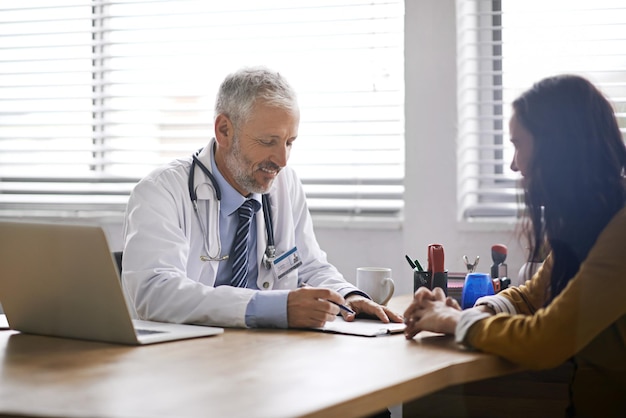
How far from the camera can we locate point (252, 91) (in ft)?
7.59

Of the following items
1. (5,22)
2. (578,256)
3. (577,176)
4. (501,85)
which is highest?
(5,22)

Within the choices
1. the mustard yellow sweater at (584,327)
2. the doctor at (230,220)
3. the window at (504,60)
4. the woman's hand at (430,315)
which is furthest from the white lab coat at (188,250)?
the window at (504,60)

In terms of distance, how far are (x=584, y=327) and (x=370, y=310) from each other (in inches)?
24.1

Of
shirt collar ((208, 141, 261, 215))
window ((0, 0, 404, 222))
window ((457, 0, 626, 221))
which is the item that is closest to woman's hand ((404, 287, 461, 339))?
shirt collar ((208, 141, 261, 215))

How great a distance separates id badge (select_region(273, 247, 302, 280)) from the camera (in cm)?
236

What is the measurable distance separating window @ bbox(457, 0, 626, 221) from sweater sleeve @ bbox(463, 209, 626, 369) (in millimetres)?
1322

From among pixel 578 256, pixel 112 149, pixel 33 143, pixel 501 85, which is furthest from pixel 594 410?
pixel 33 143

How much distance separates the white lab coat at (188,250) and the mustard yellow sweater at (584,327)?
60 centimetres

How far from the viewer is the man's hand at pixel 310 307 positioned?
186 cm

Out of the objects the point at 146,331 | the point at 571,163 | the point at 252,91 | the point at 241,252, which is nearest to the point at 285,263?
the point at 241,252

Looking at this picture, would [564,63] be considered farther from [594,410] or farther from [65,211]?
[65,211]

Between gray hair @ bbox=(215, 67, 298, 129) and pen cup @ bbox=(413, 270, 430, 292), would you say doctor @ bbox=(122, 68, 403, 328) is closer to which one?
gray hair @ bbox=(215, 67, 298, 129)

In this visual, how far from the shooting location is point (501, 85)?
3.04 meters

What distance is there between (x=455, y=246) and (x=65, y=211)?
63.9 inches
